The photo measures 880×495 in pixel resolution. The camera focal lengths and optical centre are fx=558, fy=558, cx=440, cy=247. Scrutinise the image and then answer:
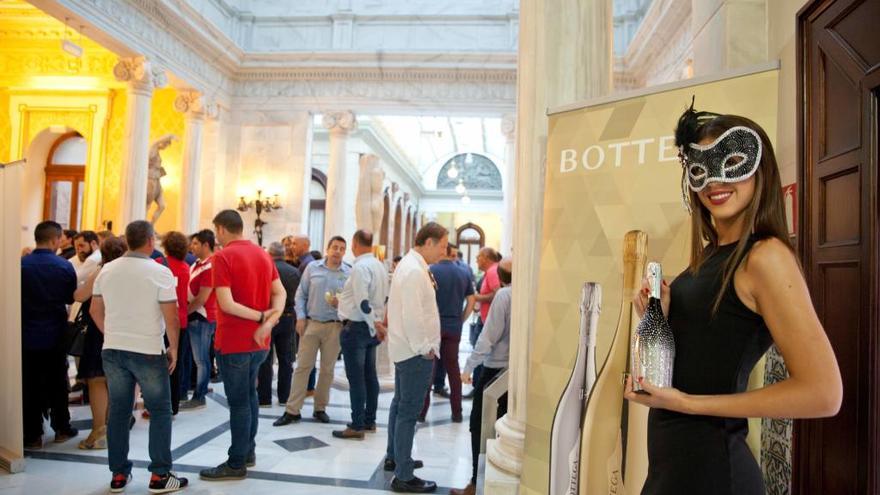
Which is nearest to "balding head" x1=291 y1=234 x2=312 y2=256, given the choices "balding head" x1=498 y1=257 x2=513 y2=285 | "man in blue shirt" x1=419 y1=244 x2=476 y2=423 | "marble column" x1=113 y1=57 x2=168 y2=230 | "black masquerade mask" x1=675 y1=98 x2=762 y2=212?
"man in blue shirt" x1=419 y1=244 x2=476 y2=423

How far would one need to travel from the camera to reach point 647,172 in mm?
1916

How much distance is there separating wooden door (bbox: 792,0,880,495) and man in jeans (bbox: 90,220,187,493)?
3421 millimetres

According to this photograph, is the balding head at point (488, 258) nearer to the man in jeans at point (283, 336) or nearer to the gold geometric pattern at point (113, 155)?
the man in jeans at point (283, 336)

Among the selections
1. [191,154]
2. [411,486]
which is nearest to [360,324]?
[411,486]

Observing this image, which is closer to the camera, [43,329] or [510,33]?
[43,329]

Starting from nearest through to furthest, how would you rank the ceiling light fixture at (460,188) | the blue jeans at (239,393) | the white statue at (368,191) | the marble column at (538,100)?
1. the marble column at (538,100)
2. the blue jeans at (239,393)
3. the white statue at (368,191)
4. the ceiling light fixture at (460,188)

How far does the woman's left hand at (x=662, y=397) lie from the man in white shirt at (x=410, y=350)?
8.16ft

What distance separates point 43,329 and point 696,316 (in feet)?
15.4

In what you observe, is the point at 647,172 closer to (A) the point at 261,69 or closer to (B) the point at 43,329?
(B) the point at 43,329

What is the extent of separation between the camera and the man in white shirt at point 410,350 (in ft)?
11.8

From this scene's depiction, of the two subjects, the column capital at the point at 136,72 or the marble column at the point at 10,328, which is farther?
the column capital at the point at 136,72

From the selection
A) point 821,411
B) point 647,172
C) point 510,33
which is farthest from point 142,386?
point 510,33

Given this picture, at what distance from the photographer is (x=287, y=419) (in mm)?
5133

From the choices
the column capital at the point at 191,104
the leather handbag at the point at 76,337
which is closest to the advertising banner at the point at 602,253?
the leather handbag at the point at 76,337
